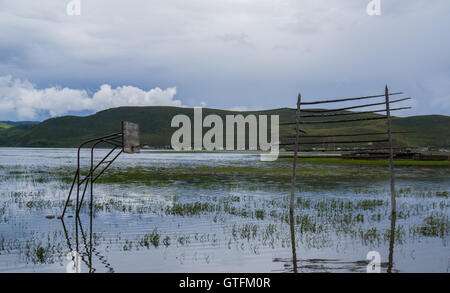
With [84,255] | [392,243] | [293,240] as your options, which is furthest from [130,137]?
[392,243]

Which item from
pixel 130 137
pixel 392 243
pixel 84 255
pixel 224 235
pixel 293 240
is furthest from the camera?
pixel 130 137

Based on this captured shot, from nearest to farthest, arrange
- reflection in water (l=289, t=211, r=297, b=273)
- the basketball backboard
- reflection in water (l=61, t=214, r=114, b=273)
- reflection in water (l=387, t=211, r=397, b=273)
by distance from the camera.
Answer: reflection in water (l=61, t=214, r=114, b=273), reflection in water (l=387, t=211, r=397, b=273), reflection in water (l=289, t=211, r=297, b=273), the basketball backboard

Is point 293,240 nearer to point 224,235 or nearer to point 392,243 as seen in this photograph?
point 224,235

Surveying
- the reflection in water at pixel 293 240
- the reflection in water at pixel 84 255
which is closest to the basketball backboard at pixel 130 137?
the reflection in water at pixel 84 255

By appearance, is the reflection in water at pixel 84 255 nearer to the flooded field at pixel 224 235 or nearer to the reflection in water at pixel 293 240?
the flooded field at pixel 224 235

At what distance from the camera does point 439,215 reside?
15.9m

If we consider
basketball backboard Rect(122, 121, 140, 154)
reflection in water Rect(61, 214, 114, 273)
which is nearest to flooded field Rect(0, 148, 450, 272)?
reflection in water Rect(61, 214, 114, 273)

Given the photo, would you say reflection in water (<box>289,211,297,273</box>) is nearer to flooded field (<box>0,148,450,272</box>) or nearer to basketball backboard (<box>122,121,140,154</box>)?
flooded field (<box>0,148,450,272</box>)
